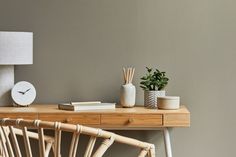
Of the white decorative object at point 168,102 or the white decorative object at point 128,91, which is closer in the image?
the white decorative object at point 168,102

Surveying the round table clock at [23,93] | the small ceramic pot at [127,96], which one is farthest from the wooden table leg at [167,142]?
the round table clock at [23,93]

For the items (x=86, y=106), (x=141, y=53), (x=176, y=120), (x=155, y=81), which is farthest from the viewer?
(x=141, y=53)

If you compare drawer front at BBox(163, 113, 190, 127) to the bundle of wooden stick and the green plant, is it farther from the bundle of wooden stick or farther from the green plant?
the bundle of wooden stick

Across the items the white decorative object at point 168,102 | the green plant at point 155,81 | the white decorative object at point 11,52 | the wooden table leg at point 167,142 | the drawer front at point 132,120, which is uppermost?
the white decorative object at point 11,52

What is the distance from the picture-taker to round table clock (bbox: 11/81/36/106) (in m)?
3.22

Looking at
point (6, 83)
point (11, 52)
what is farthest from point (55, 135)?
point (6, 83)

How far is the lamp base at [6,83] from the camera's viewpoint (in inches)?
127

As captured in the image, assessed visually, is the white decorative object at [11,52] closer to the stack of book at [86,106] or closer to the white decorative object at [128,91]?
the stack of book at [86,106]

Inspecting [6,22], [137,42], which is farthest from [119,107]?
[6,22]

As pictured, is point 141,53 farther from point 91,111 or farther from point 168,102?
point 91,111

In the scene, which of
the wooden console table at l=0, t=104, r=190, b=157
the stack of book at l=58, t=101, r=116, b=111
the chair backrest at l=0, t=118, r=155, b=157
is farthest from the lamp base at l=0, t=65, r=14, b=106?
the chair backrest at l=0, t=118, r=155, b=157

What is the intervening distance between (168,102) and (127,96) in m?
0.28

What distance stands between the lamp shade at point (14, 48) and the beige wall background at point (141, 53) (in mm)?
278

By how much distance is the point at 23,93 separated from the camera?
3250 millimetres
